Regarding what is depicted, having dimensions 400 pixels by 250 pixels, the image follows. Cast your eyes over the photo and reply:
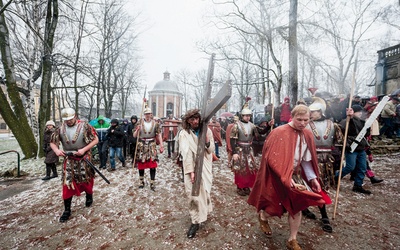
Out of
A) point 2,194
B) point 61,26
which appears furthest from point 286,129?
point 61,26

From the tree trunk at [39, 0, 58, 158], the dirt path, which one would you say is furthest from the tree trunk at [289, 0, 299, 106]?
the tree trunk at [39, 0, 58, 158]

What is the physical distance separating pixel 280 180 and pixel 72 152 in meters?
3.50

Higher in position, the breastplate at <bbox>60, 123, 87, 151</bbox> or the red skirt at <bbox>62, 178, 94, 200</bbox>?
the breastplate at <bbox>60, 123, 87, 151</bbox>

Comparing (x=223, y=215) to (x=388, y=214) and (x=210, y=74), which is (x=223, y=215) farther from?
(x=388, y=214)

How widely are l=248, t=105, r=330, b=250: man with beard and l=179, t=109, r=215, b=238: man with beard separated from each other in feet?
2.57

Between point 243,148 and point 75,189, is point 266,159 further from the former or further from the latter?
point 75,189

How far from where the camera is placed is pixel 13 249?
2.72m

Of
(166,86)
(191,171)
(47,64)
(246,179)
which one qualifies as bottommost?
(246,179)


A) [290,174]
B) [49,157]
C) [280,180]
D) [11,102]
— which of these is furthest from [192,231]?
[11,102]

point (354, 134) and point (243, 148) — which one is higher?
point (354, 134)

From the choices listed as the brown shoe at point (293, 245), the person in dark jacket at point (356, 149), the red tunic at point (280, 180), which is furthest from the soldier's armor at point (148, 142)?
the person in dark jacket at point (356, 149)

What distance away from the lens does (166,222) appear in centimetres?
332

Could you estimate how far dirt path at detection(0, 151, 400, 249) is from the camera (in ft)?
8.93

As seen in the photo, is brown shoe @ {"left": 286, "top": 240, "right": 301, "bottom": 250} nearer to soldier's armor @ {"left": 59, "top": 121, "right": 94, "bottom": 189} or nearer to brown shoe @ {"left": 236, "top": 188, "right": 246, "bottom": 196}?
brown shoe @ {"left": 236, "top": 188, "right": 246, "bottom": 196}
